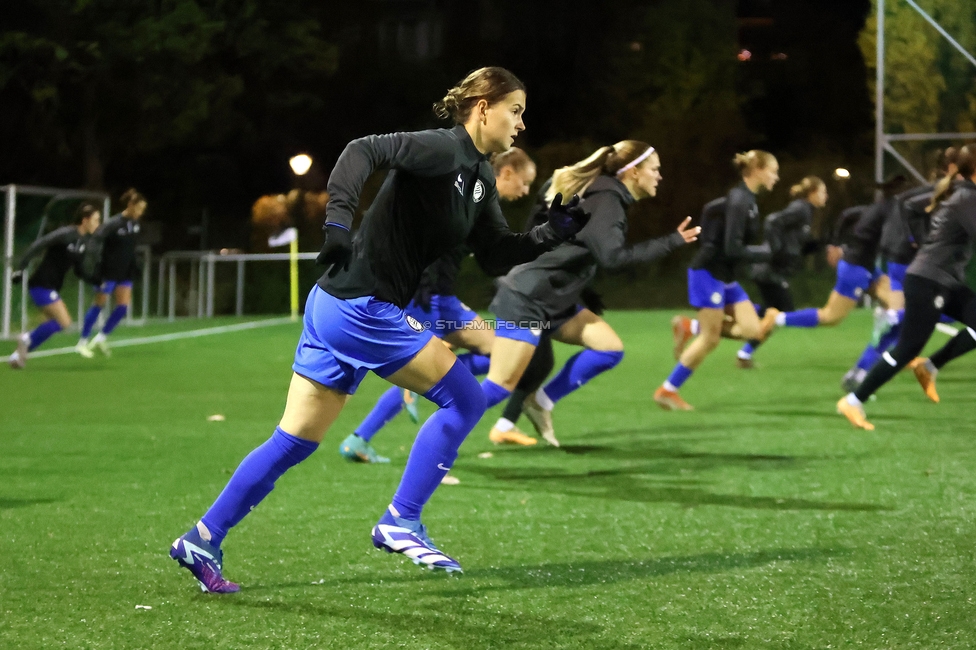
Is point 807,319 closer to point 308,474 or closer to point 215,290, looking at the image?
point 308,474

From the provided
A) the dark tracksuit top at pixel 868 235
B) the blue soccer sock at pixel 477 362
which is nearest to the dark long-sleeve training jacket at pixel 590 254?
the blue soccer sock at pixel 477 362

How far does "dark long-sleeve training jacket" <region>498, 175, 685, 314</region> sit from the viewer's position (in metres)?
7.14

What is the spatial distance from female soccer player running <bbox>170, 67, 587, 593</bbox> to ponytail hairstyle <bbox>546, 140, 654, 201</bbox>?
261 cm

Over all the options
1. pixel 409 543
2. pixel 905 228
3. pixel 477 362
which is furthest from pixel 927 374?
pixel 409 543

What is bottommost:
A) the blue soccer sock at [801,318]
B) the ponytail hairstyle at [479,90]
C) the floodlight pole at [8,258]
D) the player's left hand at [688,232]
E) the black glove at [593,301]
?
the floodlight pole at [8,258]

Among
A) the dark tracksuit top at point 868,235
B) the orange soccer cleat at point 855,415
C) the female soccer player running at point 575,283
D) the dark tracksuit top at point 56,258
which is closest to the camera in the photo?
the female soccer player running at point 575,283

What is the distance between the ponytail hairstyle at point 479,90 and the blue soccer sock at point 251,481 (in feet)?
4.12

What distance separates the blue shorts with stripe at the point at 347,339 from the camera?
15.4 ft

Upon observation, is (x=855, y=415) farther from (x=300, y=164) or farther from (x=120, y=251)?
(x=300, y=164)

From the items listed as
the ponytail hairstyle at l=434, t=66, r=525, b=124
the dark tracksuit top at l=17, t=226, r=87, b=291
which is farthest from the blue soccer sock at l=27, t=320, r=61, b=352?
the ponytail hairstyle at l=434, t=66, r=525, b=124

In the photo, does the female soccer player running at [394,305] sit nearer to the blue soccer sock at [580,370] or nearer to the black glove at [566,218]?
the black glove at [566,218]

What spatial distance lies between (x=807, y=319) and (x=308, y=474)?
7.64 m

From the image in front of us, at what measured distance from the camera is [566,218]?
16.3ft

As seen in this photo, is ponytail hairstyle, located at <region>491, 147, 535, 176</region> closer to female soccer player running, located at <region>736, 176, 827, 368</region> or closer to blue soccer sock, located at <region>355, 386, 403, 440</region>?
blue soccer sock, located at <region>355, 386, 403, 440</region>
